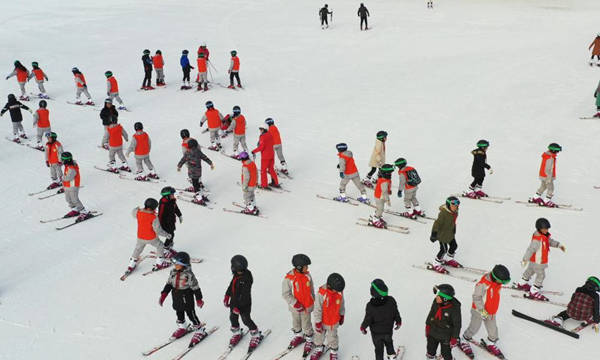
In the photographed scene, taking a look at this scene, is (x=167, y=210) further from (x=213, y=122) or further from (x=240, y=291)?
(x=213, y=122)

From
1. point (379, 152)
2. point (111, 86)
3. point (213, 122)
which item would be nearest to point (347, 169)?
point (379, 152)

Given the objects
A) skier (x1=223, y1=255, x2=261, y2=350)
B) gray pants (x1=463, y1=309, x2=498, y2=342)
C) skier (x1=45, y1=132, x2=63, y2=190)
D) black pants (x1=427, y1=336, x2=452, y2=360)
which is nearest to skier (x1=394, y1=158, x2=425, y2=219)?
gray pants (x1=463, y1=309, x2=498, y2=342)

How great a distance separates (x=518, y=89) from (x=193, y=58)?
1752 centimetres

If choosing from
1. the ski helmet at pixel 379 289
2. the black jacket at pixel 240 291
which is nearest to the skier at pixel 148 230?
the black jacket at pixel 240 291

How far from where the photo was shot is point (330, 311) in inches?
273

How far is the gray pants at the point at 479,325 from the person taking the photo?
7.22 meters

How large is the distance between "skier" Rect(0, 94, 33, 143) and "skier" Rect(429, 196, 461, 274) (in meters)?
14.4

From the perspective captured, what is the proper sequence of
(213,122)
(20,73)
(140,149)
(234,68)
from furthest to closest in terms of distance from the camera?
(234,68)
(20,73)
(213,122)
(140,149)

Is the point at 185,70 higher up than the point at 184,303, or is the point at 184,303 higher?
the point at 185,70

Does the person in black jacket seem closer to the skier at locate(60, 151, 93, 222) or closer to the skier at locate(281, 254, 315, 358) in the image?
the skier at locate(281, 254, 315, 358)

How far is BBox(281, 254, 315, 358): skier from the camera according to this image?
6.99 metres

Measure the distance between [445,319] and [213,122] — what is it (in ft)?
36.1

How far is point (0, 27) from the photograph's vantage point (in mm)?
33219

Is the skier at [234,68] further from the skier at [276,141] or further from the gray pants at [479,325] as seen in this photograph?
the gray pants at [479,325]
